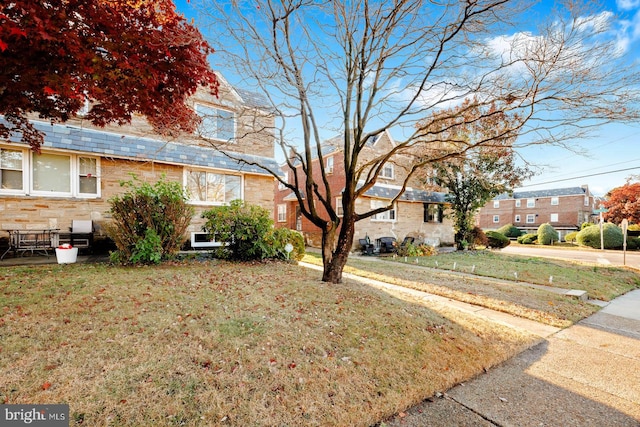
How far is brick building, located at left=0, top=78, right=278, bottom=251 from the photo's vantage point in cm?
834

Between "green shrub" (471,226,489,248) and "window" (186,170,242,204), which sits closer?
"window" (186,170,242,204)

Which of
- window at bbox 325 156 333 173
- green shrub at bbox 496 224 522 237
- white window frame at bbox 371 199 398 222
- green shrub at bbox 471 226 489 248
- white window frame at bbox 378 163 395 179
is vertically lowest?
green shrub at bbox 496 224 522 237

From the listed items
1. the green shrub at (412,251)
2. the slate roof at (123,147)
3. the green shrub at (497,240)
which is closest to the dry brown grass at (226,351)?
the slate roof at (123,147)

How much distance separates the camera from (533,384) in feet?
10.4

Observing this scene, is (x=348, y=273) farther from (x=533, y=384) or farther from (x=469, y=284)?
(x=533, y=384)

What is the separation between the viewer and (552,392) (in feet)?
9.85

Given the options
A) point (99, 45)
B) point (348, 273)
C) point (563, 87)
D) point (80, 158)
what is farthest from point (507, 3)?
point (80, 158)

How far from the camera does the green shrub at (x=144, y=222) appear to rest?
7094 mm

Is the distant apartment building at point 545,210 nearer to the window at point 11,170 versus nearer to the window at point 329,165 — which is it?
the window at point 329,165

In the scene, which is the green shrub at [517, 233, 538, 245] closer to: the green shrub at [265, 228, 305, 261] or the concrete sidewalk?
the green shrub at [265, 228, 305, 261]

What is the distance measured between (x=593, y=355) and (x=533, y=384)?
1632 mm

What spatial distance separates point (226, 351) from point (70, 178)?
971cm

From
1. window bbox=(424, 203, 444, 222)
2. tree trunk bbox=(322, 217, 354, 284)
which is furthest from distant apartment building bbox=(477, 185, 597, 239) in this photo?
tree trunk bbox=(322, 217, 354, 284)

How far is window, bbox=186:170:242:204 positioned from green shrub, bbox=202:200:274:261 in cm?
282
